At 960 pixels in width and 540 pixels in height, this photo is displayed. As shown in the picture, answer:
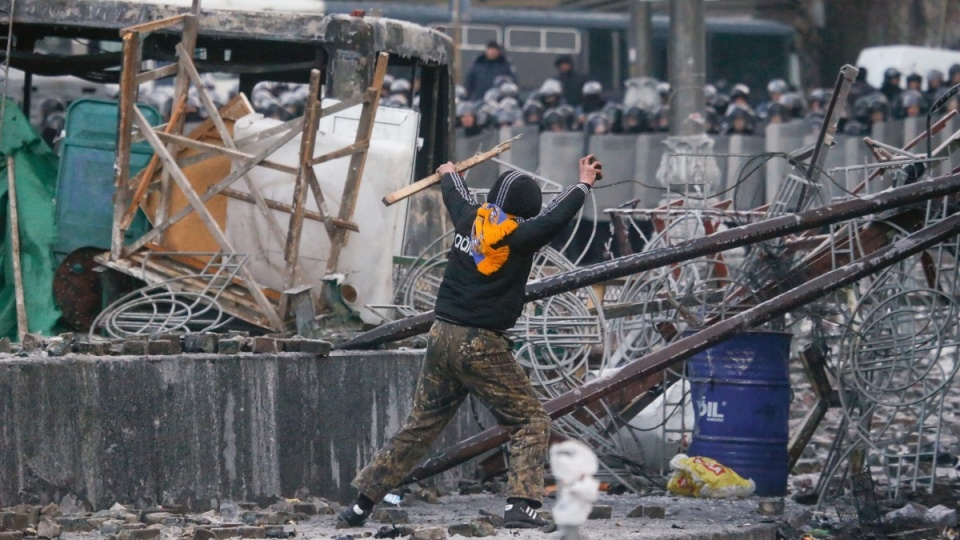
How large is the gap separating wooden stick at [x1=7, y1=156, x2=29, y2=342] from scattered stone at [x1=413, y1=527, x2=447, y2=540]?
3.52 m

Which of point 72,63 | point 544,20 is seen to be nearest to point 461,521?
point 72,63

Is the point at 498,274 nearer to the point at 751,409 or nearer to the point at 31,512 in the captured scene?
the point at 31,512

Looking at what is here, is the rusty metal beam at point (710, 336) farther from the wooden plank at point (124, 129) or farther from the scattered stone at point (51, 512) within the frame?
the wooden plank at point (124, 129)

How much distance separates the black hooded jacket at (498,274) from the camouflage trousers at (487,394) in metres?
0.06

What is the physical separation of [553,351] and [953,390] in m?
4.74

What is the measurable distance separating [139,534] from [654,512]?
8.30 feet

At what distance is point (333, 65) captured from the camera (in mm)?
10469

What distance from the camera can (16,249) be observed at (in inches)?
359

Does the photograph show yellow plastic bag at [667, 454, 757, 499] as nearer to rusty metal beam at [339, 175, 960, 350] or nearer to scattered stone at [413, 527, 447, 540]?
rusty metal beam at [339, 175, 960, 350]

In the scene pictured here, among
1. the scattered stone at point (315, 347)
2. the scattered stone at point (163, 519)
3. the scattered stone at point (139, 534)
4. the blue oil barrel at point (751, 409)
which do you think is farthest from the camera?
the blue oil barrel at point (751, 409)

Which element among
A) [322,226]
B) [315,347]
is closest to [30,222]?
[322,226]

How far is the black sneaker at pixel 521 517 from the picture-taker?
21.2 ft

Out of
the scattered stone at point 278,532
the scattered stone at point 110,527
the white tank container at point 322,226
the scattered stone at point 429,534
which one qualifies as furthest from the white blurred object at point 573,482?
the white tank container at point 322,226

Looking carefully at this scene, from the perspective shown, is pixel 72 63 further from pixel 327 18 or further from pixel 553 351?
pixel 553 351
